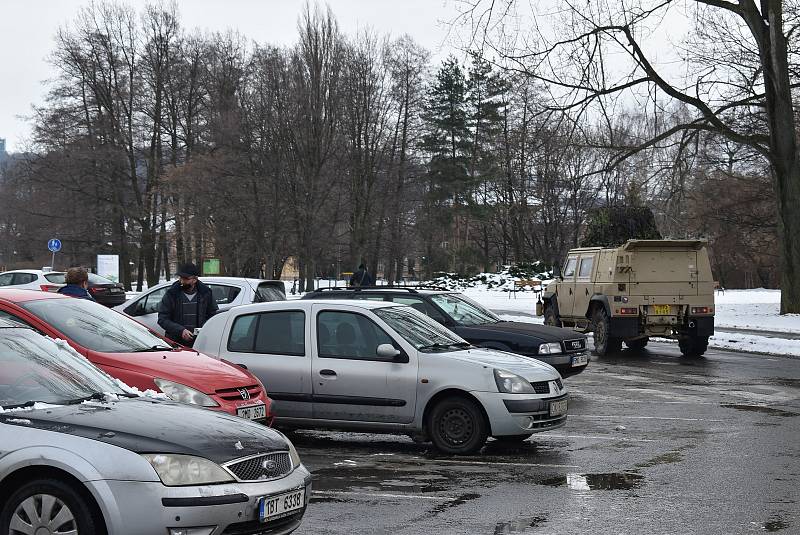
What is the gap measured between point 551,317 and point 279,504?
777 inches

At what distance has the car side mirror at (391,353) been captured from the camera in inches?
389

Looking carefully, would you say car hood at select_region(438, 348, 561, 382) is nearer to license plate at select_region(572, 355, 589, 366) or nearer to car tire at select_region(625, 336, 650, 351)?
license plate at select_region(572, 355, 589, 366)

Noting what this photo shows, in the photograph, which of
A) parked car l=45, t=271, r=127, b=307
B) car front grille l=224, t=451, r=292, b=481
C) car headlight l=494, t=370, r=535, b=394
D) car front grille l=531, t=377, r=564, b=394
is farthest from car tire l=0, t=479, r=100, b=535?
parked car l=45, t=271, r=127, b=307

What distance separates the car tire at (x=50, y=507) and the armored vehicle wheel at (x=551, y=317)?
65.0ft

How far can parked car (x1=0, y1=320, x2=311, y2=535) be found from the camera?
498 centimetres

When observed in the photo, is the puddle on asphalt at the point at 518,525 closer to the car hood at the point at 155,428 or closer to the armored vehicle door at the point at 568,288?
the car hood at the point at 155,428

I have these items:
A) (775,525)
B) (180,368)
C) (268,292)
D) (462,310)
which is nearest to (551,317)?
(268,292)

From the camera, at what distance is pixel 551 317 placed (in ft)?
81.0

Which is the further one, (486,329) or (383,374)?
(486,329)

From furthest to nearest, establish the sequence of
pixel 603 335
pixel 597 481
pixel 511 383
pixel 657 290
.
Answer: pixel 603 335 < pixel 657 290 < pixel 511 383 < pixel 597 481

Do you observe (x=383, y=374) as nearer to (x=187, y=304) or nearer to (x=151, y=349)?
(x=151, y=349)

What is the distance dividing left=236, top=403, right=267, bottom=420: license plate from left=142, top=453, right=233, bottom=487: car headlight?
11.0 feet

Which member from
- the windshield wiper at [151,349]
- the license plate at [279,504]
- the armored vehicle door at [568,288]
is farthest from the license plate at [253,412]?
the armored vehicle door at [568,288]

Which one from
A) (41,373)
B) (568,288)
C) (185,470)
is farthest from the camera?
(568,288)
